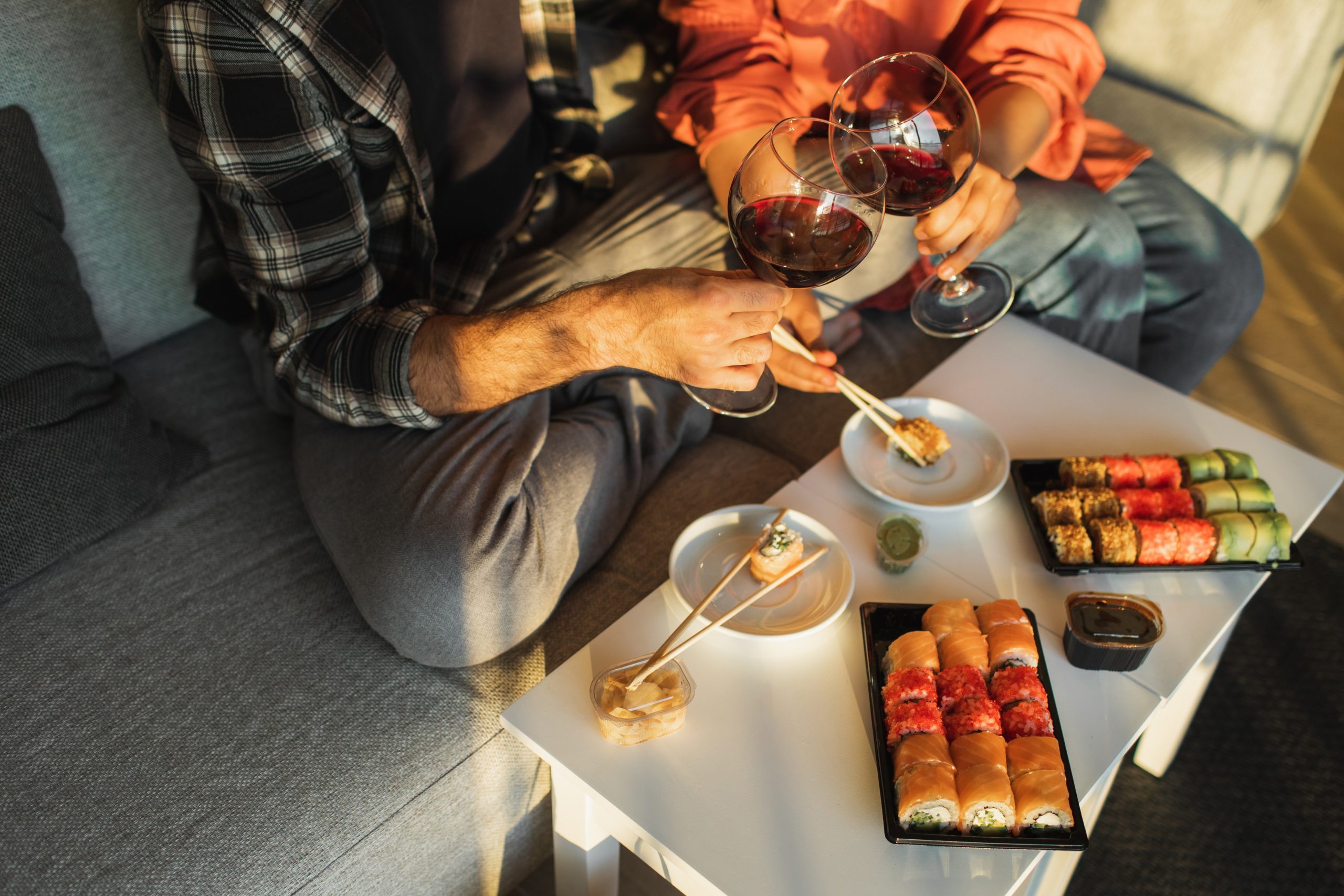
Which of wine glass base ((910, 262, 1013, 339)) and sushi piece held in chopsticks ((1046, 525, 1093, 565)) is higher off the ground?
wine glass base ((910, 262, 1013, 339))

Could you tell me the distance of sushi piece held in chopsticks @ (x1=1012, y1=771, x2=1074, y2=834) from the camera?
0.84 metres

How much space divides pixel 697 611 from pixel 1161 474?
24.8 inches

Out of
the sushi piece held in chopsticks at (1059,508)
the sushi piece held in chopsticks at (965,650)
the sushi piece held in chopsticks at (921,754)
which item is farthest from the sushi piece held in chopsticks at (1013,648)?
the sushi piece held in chopsticks at (1059,508)

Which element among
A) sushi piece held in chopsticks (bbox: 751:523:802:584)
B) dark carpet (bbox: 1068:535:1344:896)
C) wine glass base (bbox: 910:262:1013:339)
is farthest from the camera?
dark carpet (bbox: 1068:535:1344:896)

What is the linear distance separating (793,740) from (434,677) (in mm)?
494

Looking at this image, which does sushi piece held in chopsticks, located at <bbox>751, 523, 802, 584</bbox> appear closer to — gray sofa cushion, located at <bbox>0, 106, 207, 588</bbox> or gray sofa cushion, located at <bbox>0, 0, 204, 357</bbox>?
gray sofa cushion, located at <bbox>0, 106, 207, 588</bbox>

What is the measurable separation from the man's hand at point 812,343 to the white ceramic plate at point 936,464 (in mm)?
94

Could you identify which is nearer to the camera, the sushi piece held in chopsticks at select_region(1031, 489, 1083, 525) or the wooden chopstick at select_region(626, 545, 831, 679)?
the wooden chopstick at select_region(626, 545, 831, 679)

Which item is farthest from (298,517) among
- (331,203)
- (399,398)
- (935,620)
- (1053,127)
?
(1053,127)

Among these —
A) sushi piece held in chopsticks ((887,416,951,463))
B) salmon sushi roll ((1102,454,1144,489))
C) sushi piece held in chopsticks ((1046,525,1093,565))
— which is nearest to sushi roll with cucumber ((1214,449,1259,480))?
salmon sushi roll ((1102,454,1144,489))

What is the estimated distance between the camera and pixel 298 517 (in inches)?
54.2

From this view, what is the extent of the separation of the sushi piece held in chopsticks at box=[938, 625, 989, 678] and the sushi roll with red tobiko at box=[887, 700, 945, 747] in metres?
0.06

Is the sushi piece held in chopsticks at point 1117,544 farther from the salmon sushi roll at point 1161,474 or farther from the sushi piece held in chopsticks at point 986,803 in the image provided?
the sushi piece held in chopsticks at point 986,803

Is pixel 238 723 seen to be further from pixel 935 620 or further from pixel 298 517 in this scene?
pixel 935 620
